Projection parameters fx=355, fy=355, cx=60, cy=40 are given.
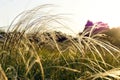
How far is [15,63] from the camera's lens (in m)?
2.16

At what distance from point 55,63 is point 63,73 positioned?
20cm

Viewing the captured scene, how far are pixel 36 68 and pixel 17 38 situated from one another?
0.74 feet

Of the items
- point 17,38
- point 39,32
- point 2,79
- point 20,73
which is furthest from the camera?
point 39,32

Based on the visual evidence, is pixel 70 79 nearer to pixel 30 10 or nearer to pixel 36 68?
pixel 36 68

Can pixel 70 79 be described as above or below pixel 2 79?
below

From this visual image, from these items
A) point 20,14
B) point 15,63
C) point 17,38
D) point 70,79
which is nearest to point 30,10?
point 20,14

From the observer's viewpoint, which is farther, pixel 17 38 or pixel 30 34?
pixel 30 34

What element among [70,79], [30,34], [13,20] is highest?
[13,20]

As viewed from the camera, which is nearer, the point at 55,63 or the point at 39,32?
the point at 55,63

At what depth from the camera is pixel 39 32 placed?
248 cm

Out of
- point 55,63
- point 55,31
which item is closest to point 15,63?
point 55,63

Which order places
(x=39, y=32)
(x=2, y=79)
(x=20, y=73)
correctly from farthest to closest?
(x=39, y=32) < (x=20, y=73) < (x=2, y=79)

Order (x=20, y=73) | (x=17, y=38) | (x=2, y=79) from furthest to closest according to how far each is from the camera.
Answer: (x=17, y=38), (x=20, y=73), (x=2, y=79)

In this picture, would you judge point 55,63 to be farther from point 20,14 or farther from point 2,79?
point 2,79
